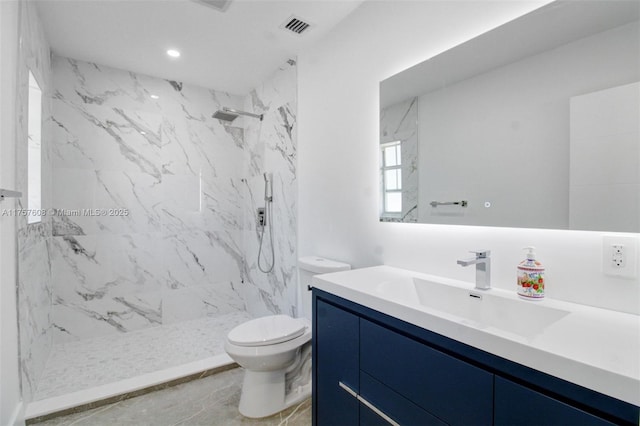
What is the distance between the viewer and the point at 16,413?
1.51 metres

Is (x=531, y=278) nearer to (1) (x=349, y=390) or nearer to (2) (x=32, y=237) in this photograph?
(1) (x=349, y=390)

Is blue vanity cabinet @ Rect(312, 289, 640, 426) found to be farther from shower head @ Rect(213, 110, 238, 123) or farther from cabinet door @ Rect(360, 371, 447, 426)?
shower head @ Rect(213, 110, 238, 123)

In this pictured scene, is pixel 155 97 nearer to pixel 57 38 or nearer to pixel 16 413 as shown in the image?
pixel 57 38

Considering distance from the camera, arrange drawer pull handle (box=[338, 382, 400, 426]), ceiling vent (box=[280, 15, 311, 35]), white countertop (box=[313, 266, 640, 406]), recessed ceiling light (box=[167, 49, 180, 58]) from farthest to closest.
→ 1. recessed ceiling light (box=[167, 49, 180, 58])
2. ceiling vent (box=[280, 15, 311, 35])
3. drawer pull handle (box=[338, 382, 400, 426])
4. white countertop (box=[313, 266, 640, 406])

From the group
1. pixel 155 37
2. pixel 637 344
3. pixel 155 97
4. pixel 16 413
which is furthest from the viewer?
pixel 155 97

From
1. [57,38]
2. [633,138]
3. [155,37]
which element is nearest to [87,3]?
[155,37]

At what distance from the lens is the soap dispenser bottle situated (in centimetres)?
105

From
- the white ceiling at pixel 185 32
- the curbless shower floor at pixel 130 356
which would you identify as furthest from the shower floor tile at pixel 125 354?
the white ceiling at pixel 185 32

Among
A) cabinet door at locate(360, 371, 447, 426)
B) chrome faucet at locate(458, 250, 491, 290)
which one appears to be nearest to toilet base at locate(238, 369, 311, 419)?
cabinet door at locate(360, 371, 447, 426)

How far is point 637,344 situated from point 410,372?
539 millimetres

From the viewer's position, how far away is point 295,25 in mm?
2076

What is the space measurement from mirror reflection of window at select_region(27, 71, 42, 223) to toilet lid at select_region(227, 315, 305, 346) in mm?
1549

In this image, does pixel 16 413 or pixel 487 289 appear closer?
pixel 487 289

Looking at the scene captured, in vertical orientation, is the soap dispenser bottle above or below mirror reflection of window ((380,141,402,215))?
below
